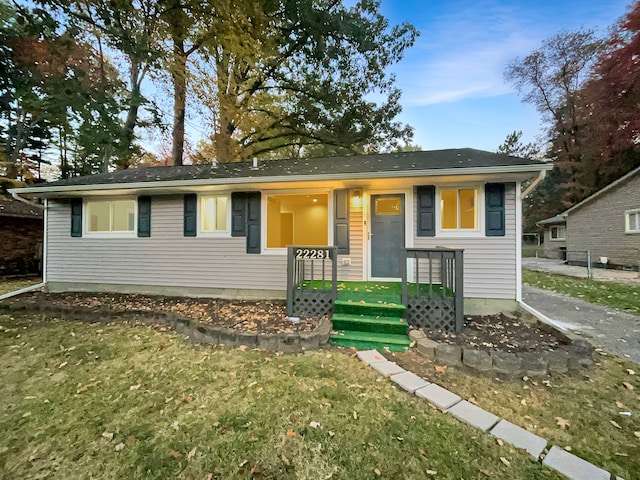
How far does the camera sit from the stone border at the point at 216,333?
151 inches

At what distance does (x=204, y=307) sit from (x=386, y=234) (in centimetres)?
398

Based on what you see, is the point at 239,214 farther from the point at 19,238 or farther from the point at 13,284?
the point at 19,238

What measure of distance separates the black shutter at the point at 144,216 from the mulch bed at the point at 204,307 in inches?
59.7

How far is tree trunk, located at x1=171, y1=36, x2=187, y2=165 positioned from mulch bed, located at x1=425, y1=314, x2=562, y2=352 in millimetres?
9614

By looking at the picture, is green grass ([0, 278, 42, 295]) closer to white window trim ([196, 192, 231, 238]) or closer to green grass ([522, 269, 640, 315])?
white window trim ([196, 192, 231, 238])

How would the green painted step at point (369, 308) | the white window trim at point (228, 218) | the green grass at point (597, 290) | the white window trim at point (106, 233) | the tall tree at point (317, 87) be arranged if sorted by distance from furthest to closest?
the tall tree at point (317, 87), the white window trim at point (106, 233), the white window trim at point (228, 218), the green grass at point (597, 290), the green painted step at point (369, 308)

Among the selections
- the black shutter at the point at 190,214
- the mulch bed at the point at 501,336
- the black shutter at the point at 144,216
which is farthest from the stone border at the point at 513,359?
the black shutter at the point at 144,216

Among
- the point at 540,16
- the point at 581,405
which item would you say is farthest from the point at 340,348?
the point at 540,16

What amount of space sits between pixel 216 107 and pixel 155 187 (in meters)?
6.95

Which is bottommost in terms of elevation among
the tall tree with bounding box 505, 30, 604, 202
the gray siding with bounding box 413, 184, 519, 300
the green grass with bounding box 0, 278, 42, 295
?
the green grass with bounding box 0, 278, 42, 295

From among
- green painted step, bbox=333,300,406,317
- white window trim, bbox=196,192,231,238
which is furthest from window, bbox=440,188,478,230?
white window trim, bbox=196,192,231,238

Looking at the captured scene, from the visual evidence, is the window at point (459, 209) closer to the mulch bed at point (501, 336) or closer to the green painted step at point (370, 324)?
the mulch bed at point (501, 336)

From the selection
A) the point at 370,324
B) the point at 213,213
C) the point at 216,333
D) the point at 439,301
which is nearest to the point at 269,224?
the point at 213,213

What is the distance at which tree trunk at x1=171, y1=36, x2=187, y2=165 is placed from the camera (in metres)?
8.57
